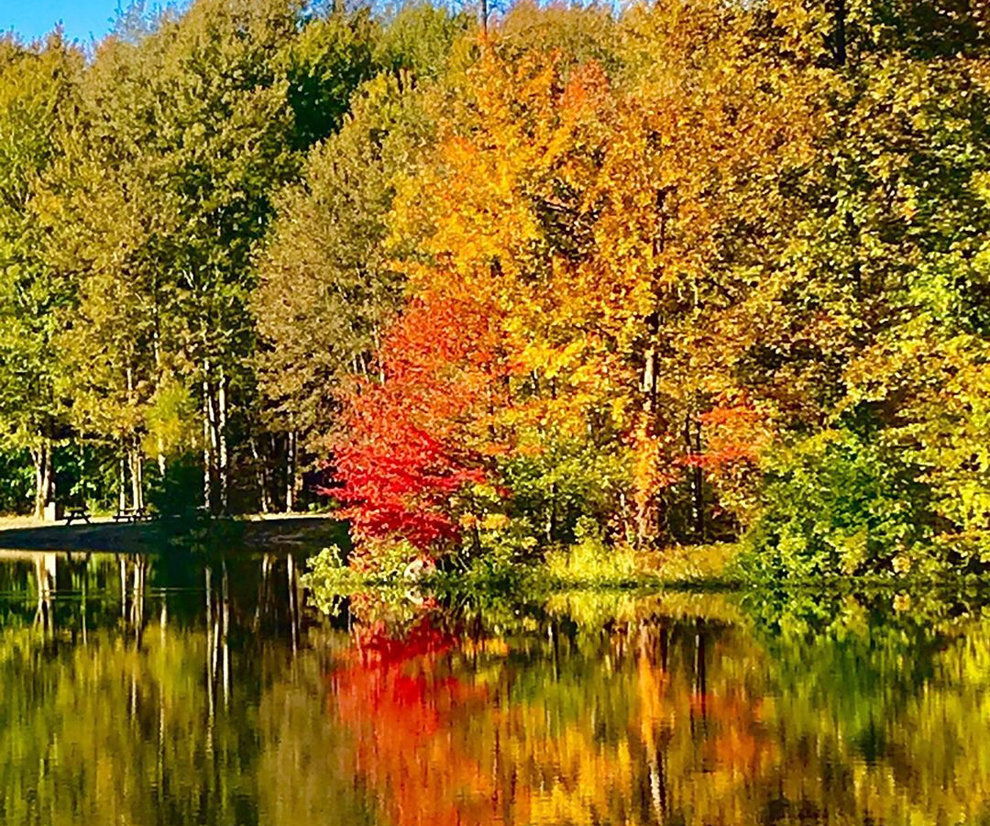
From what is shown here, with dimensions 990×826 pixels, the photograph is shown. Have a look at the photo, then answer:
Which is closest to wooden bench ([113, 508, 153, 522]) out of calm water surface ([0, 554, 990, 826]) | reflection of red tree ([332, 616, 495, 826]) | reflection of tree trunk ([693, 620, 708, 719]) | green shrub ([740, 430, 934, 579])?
calm water surface ([0, 554, 990, 826])

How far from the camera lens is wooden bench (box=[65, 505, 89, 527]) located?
162ft

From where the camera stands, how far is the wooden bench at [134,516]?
4844cm

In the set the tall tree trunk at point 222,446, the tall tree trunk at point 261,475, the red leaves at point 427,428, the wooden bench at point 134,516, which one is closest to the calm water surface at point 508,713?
the red leaves at point 427,428

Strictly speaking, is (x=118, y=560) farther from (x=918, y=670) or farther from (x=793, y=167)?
(x=918, y=670)

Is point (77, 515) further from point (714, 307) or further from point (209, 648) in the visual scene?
point (209, 648)

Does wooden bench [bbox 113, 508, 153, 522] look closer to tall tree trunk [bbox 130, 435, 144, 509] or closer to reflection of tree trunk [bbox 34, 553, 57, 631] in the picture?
tall tree trunk [bbox 130, 435, 144, 509]

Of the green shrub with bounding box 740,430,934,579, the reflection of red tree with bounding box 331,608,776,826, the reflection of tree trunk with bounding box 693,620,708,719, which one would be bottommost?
the reflection of red tree with bounding box 331,608,776,826

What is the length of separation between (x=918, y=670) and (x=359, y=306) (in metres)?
30.7

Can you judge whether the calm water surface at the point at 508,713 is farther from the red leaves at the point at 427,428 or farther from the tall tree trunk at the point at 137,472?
the tall tree trunk at the point at 137,472

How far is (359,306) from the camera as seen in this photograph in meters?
47.0

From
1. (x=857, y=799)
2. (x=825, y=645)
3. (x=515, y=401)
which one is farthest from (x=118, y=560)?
(x=857, y=799)

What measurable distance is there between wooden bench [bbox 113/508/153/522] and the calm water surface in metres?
21.4

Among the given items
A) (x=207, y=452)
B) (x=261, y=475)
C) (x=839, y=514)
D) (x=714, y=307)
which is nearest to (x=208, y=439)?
(x=207, y=452)

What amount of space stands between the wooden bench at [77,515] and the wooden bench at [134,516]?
101cm
